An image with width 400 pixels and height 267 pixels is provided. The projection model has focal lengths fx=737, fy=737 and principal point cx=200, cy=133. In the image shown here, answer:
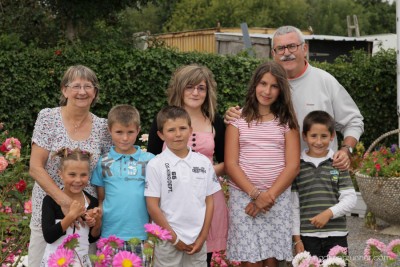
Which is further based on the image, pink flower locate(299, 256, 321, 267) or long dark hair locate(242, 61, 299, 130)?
long dark hair locate(242, 61, 299, 130)

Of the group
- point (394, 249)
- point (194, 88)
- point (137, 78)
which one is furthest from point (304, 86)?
point (137, 78)

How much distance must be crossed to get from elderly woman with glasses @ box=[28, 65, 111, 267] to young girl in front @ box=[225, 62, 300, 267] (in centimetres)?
82

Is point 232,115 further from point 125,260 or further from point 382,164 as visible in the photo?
point 382,164

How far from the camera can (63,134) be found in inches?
155

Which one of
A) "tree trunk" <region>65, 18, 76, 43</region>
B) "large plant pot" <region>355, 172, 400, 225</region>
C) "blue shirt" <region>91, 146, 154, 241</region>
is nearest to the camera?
"blue shirt" <region>91, 146, 154, 241</region>

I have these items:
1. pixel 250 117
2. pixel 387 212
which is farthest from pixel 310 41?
pixel 250 117

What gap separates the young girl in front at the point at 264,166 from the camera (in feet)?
13.9

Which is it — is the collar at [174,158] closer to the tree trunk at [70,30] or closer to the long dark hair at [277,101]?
the long dark hair at [277,101]

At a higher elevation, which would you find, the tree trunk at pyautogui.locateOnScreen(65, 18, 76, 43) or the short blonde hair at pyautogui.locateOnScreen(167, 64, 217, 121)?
the tree trunk at pyautogui.locateOnScreen(65, 18, 76, 43)

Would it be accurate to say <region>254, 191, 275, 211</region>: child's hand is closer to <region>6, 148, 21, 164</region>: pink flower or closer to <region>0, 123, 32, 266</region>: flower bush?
<region>0, 123, 32, 266</region>: flower bush

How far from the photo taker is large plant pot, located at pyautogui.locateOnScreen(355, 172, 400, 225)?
24.6 ft

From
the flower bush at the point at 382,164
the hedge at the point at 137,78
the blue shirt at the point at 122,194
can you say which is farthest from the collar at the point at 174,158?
the hedge at the point at 137,78

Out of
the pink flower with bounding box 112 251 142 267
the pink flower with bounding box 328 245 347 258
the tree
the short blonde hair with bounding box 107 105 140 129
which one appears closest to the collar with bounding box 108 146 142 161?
the short blonde hair with bounding box 107 105 140 129

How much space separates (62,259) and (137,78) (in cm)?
783
